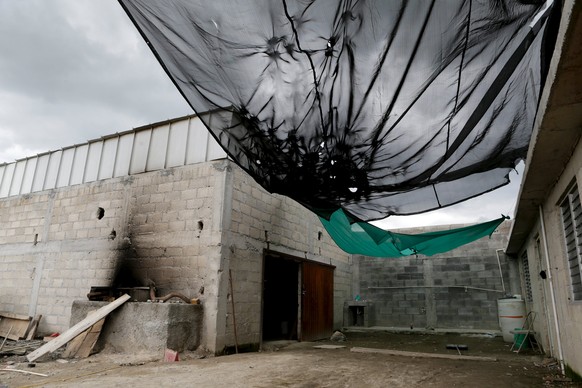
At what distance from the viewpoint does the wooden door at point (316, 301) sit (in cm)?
767

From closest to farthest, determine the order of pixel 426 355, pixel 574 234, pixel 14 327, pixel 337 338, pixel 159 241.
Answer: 1. pixel 574 234
2. pixel 426 355
3. pixel 159 241
4. pixel 14 327
5. pixel 337 338

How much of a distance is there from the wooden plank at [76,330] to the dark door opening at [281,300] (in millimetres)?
3025

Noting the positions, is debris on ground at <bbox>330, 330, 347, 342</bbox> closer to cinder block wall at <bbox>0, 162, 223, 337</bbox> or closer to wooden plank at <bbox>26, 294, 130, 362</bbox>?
cinder block wall at <bbox>0, 162, 223, 337</bbox>

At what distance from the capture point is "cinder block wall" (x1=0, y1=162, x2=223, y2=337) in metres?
5.74

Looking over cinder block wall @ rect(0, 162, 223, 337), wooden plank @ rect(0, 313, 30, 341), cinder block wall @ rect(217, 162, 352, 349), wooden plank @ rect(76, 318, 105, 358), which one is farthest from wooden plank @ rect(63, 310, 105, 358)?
wooden plank @ rect(0, 313, 30, 341)

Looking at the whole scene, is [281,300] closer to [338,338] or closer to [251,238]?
[338,338]

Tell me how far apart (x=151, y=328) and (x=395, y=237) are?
3.61m

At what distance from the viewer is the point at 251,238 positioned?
6293 mm

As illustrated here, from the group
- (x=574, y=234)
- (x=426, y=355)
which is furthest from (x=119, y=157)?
(x=574, y=234)

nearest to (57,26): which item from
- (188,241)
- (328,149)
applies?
(188,241)

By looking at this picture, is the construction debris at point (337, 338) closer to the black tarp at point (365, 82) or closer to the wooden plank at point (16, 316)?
the black tarp at point (365, 82)

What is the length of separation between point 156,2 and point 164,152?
15.8ft

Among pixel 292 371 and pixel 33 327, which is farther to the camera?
pixel 33 327

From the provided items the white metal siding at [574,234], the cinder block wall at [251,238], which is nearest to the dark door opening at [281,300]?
the cinder block wall at [251,238]
